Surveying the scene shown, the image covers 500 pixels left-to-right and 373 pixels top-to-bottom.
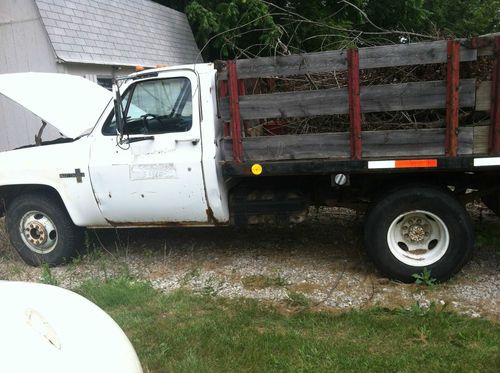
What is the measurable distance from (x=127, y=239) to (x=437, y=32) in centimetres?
429

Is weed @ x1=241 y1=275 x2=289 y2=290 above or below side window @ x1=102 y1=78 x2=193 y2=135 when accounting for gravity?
below

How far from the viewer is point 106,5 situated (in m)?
11.6

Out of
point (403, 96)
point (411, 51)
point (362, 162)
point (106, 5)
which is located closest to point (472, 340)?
point (362, 162)

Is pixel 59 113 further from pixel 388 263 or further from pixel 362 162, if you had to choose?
pixel 388 263

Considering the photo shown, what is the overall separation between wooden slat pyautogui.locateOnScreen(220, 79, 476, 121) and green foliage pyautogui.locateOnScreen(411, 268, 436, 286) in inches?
58.9

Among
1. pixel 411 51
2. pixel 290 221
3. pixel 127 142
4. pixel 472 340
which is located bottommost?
pixel 472 340

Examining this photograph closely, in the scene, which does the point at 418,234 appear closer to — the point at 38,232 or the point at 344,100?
the point at 344,100

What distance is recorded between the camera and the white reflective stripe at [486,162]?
4211mm

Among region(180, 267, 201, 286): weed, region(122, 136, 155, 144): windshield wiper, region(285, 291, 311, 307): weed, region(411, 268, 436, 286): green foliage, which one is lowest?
region(285, 291, 311, 307): weed

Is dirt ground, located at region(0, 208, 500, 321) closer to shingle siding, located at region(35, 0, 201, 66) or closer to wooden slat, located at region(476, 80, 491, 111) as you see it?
wooden slat, located at region(476, 80, 491, 111)

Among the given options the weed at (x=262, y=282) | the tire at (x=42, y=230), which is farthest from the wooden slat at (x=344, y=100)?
the tire at (x=42, y=230)

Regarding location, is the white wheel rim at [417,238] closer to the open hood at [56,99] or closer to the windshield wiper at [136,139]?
the windshield wiper at [136,139]

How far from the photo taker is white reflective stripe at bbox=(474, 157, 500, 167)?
13.8 ft

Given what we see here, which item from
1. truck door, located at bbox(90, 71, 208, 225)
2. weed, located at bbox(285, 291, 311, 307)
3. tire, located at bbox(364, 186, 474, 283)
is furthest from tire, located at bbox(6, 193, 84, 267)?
tire, located at bbox(364, 186, 474, 283)
